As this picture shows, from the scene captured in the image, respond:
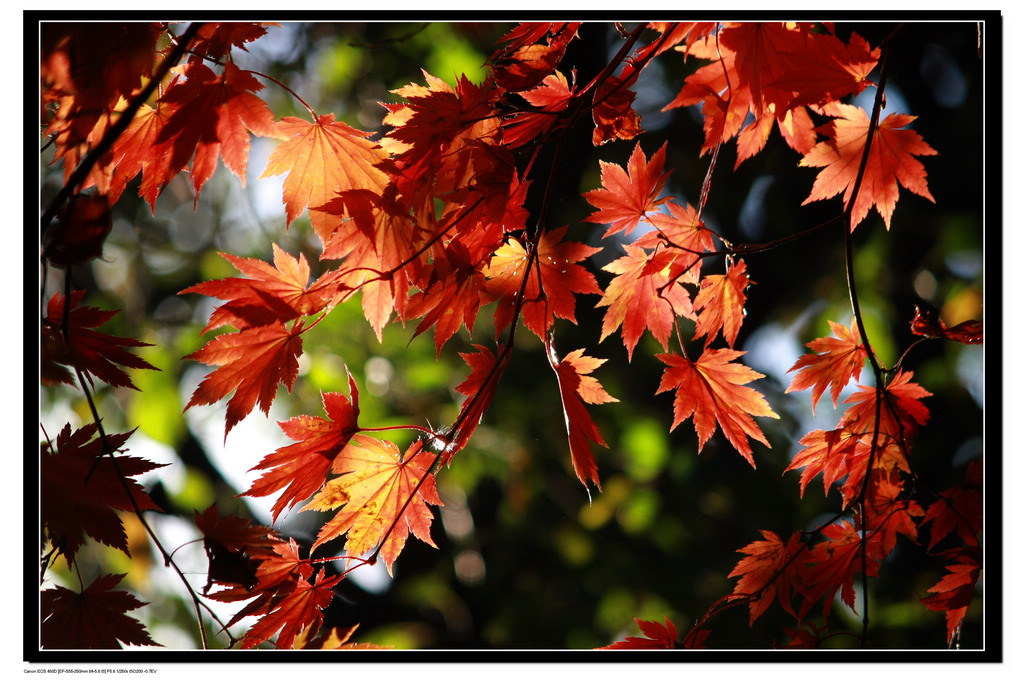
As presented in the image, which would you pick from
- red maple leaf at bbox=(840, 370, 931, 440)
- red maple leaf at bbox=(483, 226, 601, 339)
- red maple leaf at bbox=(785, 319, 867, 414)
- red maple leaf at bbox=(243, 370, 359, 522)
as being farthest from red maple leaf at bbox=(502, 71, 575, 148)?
red maple leaf at bbox=(840, 370, 931, 440)

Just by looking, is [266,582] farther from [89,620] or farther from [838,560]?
[838,560]

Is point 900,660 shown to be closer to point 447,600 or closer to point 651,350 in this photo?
point 651,350

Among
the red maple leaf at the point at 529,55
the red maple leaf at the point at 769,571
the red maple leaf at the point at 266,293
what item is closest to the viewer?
the red maple leaf at the point at 266,293

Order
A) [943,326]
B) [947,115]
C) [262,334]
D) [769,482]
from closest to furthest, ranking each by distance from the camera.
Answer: [262,334]
[943,326]
[947,115]
[769,482]

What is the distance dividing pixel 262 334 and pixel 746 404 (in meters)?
0.62

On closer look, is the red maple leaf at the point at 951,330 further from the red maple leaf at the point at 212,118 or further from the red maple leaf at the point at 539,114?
the red maple leaf at the point at 212,118

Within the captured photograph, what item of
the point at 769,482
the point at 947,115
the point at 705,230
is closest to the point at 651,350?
the point at 769,482

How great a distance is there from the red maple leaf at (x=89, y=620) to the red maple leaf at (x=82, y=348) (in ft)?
0.79

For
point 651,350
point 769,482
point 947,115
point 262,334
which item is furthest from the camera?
point 651,350

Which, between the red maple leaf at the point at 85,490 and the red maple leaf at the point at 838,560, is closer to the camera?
the red maple leaf at the point at 85,490

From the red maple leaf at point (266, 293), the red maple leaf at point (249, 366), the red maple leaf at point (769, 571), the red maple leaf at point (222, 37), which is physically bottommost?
the red maple leaf at point (769, 571)

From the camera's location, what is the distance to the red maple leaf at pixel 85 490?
678 mm

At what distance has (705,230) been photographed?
898mm

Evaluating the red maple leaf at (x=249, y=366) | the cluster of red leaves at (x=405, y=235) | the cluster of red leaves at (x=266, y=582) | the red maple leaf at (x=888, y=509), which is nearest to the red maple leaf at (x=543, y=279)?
the cluster of red leaves at (x=405, y=235)
